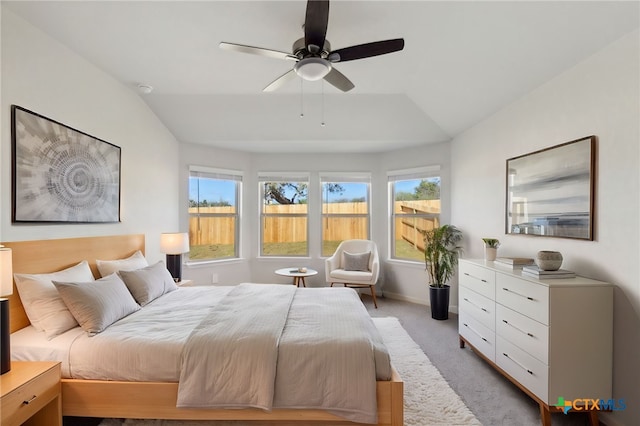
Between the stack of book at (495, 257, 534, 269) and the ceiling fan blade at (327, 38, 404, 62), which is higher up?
the ceiling fan blade at (327, 38, 404, 62)

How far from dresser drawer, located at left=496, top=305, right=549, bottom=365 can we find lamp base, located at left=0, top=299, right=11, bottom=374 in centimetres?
316

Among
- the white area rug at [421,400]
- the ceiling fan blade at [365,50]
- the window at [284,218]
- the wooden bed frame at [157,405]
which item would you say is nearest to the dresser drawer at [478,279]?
the white area rug at [421,400]

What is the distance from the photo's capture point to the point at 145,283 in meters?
2.68

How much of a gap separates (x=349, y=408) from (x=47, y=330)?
1970 millimetres

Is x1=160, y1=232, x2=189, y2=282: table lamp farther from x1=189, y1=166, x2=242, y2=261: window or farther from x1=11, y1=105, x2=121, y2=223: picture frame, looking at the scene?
x1=189, y1=166, x2=242, y2=261: window

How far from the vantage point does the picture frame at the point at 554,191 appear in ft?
7.36

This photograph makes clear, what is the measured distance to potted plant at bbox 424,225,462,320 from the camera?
4.01 metres

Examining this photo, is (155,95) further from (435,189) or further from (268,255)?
(435,189)

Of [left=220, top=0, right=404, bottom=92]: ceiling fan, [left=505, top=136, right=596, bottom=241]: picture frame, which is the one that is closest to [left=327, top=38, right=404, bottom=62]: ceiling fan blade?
[left=220, top=0, right=404, bottom=92]: ceiling fan

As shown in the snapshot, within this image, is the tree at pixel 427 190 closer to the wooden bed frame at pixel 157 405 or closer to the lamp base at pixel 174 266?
the wooden bed frame at pixel 157 405

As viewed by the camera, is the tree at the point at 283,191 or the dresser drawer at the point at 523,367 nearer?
the dresser drawer at the point at 523,367

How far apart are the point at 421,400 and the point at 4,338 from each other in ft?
8.60

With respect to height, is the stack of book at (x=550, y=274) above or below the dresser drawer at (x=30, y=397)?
above

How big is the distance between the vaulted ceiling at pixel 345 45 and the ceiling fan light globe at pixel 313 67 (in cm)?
49
